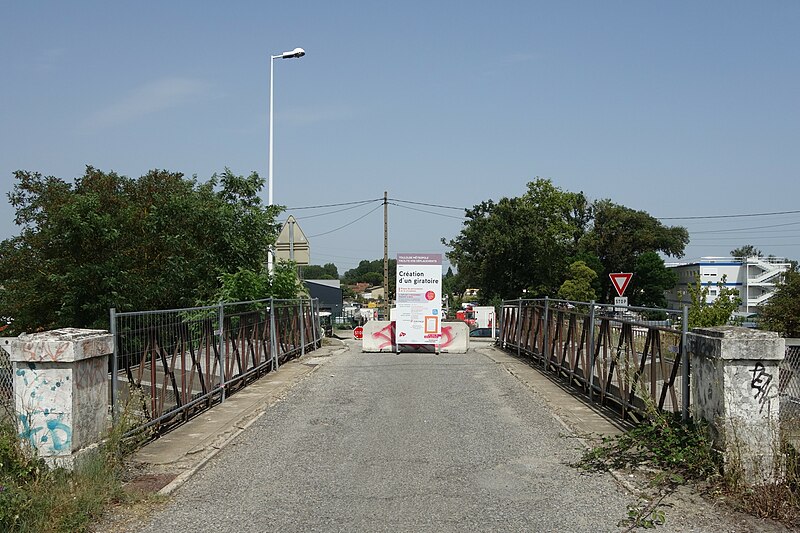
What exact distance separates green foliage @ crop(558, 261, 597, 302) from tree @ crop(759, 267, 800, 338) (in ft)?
98.6

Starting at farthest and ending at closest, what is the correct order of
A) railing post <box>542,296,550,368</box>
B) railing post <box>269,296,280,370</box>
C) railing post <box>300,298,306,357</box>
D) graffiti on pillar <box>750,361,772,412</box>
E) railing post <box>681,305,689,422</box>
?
railing post <box>300,298,306,357</box> → railing post <box>269,296,280,370</box> → railing post <box>542,296,550,368</box> → railing post <box>681,305,689,422</box> → graffiti on pillar <box>750,361,772,412</box>

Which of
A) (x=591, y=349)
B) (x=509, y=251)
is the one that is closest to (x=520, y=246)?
(x=509, y=251)

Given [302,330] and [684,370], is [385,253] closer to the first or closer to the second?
[302,330]

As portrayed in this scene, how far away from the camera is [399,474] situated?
7.27 m

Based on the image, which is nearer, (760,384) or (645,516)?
(645,516)

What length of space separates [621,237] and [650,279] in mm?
6737

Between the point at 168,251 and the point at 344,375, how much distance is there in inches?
400

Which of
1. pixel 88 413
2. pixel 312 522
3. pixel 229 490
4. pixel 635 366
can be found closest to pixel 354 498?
pixel 312 522

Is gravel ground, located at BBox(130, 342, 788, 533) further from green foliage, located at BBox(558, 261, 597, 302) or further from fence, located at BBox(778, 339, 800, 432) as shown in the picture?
green foliage, located at BBox(558, 261, 597, 302)

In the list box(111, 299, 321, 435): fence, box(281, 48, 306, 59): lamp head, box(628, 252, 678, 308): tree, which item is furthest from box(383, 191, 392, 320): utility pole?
box(628, 252, 678, 308): tree

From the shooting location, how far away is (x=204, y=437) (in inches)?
354

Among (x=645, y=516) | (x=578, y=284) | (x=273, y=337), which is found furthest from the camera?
(x=578, y=284)

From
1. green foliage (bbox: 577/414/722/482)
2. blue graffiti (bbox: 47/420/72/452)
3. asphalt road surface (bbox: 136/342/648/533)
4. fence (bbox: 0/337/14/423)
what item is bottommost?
asphalt road surface (bbox: 136/342/648/533)

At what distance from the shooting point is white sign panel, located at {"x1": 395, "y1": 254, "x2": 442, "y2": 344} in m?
20.4
